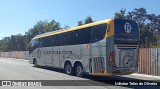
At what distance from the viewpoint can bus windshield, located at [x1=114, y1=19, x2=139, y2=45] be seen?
15.1 metres

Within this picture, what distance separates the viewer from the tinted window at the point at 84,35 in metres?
16.9

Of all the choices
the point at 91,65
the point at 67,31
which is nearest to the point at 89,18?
the point at 67,31

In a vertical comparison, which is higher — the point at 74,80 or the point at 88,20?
the point at 88,20

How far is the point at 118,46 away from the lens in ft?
49.6

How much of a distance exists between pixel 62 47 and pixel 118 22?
688cm

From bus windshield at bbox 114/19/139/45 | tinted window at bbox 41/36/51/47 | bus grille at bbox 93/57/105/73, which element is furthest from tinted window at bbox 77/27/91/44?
tinted window at bbox 41/36/51/47

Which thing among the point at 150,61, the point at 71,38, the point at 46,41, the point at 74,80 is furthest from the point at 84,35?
the point at 46,41

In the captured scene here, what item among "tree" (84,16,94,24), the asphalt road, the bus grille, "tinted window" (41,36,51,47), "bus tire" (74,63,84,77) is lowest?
the asphalt road

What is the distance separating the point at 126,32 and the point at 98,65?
2.33 meters

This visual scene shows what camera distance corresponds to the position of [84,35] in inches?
688

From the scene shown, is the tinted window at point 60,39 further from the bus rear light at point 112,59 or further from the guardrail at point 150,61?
the bus rear light at point 112,59

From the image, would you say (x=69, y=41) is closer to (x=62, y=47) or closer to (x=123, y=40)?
(x=62, y=47)

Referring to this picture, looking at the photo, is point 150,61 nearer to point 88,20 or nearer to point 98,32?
point 98,32

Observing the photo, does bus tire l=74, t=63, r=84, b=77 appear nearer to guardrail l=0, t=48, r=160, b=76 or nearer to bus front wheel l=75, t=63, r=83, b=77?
bus front wheel l=75, t=63, r=83, b=77
